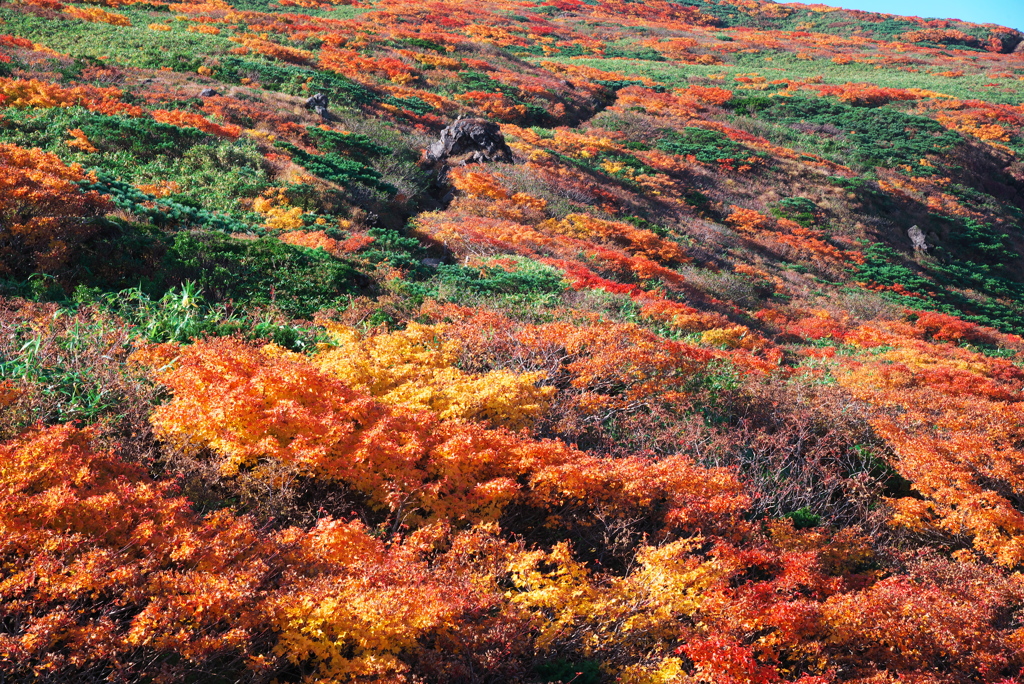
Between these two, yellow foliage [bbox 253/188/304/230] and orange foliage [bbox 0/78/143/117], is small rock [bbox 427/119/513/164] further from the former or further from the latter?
orange foliage [bbox 0/78/143/117]

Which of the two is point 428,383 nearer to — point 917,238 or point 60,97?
A: point 60,97

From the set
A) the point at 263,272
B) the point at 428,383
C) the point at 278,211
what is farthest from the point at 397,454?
the point at 278,211

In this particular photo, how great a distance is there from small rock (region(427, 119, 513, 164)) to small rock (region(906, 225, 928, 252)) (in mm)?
18303

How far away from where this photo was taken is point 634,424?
809 cm

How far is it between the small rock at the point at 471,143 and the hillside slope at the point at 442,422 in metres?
0.11

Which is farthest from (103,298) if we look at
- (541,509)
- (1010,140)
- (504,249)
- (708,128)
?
(1010,140)

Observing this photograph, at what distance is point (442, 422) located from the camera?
6.14 metres

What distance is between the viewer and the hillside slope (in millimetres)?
3633

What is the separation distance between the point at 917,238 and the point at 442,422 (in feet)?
96.3

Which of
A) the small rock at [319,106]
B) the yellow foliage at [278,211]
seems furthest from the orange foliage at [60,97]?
the small rock at [319,106]

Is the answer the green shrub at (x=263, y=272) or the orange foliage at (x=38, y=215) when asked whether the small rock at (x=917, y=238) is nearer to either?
A: the green shrub at (x=263, y=272)

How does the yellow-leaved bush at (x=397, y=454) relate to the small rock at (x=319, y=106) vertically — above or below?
below

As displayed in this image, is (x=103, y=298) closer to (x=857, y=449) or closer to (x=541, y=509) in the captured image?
(x=541, y=509)

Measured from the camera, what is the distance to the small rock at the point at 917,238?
1102 inches
